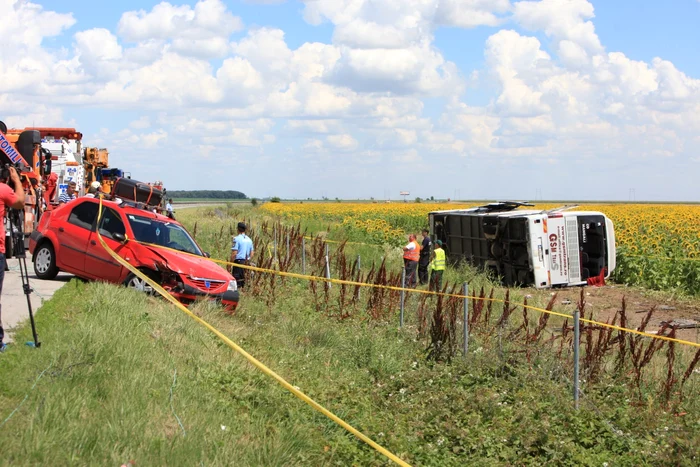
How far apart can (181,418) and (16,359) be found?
1618mm

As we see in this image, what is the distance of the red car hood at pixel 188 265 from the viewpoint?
1207cm

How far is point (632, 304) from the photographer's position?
18250mm

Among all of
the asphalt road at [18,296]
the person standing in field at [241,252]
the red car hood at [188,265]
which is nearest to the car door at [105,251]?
the red car hood at [188,265]

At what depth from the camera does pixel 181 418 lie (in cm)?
→ 645

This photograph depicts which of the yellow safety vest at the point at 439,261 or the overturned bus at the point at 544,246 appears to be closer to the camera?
the yellow safety vest at the point at 439,261

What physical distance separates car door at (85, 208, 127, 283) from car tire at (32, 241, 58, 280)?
3.70 ft

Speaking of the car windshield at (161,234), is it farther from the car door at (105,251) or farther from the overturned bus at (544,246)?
the overturned bus at (544,246)

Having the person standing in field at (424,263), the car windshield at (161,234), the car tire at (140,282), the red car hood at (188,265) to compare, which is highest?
the car windshield at (161,234)

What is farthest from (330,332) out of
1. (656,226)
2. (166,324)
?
(656,226)

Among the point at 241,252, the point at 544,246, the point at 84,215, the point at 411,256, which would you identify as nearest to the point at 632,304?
the point at 544,246

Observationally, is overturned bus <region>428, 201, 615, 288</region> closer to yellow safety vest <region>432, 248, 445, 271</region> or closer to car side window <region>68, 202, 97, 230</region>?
yellow safety vest <region>432, 248, 445, 271</region>

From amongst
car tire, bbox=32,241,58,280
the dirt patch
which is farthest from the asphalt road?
the dirt patch

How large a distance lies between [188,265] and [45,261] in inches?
129

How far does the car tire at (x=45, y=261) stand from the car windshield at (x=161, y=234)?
5.66 feet
